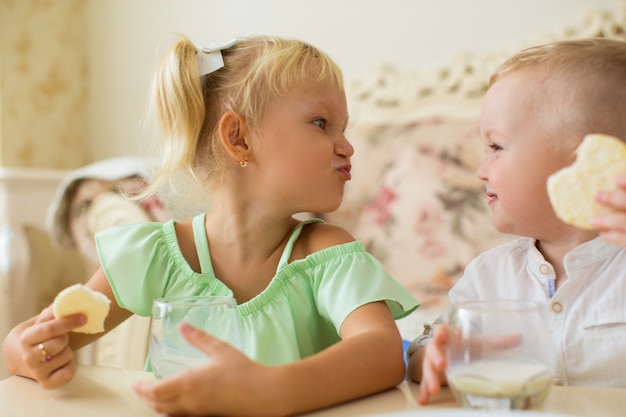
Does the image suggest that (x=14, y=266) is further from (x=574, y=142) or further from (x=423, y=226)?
(x=574, y=142)

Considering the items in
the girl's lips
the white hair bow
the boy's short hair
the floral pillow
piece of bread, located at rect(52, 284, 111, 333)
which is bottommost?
the floral pillow

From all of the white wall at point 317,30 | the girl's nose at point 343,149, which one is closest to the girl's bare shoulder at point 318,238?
the girl's nose at point 343,149

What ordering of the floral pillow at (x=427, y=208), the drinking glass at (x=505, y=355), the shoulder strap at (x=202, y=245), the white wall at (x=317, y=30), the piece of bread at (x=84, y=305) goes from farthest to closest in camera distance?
the white wall at (x=317, y=30)
the floral pillow at (x=427, y=208)
the shoulder strap at (x=202, y=245)
the piece of bread at (x=84, y=305)
the drinking glass at (x=505, y=355)

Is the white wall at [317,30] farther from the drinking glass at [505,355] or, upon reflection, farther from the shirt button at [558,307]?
the drinking glass at [505,355]

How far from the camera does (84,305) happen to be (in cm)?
70

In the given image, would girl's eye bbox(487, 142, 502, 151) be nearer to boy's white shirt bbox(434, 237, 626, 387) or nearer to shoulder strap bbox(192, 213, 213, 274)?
boy's white shirt bbox(434, 237, 626, 387)

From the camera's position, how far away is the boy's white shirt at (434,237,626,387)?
92 centimetres

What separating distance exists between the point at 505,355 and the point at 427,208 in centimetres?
157

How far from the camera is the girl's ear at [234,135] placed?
1056mm

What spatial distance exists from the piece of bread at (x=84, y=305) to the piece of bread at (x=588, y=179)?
A: 1.45 feet

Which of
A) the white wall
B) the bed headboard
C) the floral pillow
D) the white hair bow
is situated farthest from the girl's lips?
the white wall

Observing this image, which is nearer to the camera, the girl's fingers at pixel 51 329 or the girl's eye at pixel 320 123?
the girl's fingers at pixel 51 329

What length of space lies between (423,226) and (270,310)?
121cm

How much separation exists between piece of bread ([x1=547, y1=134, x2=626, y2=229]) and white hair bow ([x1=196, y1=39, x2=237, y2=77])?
614mm
